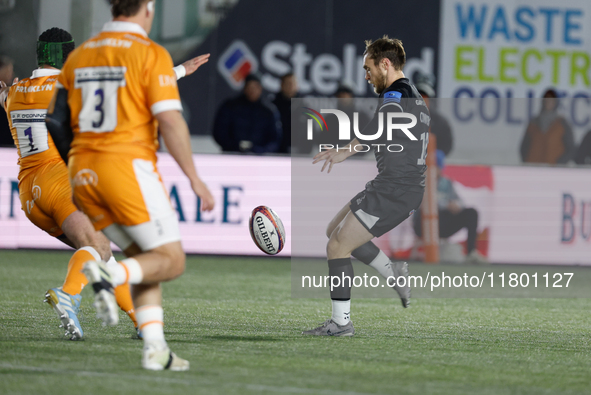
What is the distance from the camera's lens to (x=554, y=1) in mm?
17312

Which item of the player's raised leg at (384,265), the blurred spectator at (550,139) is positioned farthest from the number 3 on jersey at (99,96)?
the blurred spectator at (550,139)

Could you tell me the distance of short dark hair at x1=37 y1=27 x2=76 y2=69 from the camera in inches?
240

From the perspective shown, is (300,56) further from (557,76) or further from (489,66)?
(557,76)

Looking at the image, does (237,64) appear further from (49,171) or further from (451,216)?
(49,171)

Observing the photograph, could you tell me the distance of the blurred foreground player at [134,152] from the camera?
14.8ft

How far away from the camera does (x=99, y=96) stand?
4629mm

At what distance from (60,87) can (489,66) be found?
13204 mm

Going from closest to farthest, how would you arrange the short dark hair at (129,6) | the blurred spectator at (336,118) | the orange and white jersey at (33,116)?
the short dark hair at (129,6) → the orange and white jersey at (33,116) → the blurred spectator at (336,118)

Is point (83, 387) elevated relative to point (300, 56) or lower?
lower

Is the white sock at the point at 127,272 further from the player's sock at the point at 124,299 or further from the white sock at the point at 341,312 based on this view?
the white sock at the point at 341,312

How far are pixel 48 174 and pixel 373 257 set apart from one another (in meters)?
2.41

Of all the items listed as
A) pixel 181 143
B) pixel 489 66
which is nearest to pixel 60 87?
pixel 181 143

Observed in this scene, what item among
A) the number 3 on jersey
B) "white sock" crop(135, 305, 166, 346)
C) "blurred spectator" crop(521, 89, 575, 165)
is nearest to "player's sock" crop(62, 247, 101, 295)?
"white sock" crop(135, 305, 166, 346)

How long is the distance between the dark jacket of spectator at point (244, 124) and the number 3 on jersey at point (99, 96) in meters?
8.38
